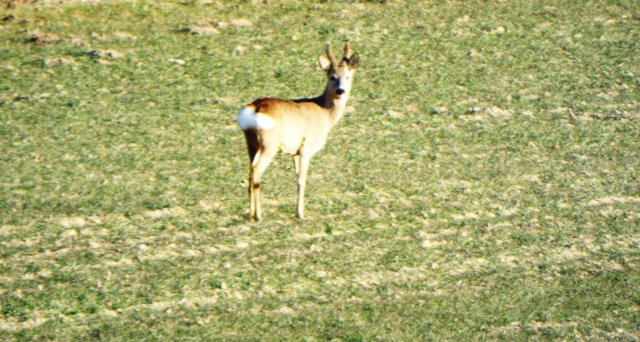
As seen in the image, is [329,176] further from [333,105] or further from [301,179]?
[301,179]

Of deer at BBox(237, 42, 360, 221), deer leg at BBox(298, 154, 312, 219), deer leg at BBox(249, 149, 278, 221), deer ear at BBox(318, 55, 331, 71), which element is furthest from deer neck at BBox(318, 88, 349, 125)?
deer leg at BBox(249, 149, 278, 221)

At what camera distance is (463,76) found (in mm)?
13195

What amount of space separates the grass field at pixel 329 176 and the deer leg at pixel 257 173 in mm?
156

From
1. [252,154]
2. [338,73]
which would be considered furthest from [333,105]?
[252,154]

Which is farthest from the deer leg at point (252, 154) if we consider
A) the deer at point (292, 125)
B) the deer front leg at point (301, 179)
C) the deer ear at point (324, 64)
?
the deer ear at point (324, 64)

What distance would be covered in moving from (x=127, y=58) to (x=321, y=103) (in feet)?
11.9

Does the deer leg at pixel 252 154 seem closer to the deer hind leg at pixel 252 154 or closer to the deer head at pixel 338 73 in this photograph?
the deer hind leg at pixel 252 154

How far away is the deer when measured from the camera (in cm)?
924

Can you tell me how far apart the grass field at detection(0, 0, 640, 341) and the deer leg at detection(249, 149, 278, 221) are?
0.16 metres

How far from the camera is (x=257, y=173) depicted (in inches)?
372

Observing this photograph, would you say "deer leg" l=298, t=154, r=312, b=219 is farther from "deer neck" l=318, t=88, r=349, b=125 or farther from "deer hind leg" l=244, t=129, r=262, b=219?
"deer neck" l=318, t=88, r=349, b=125

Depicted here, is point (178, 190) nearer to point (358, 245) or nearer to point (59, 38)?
point (358, 245)

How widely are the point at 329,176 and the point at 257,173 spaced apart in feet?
4.80

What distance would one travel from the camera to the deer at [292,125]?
9242 millimetres
